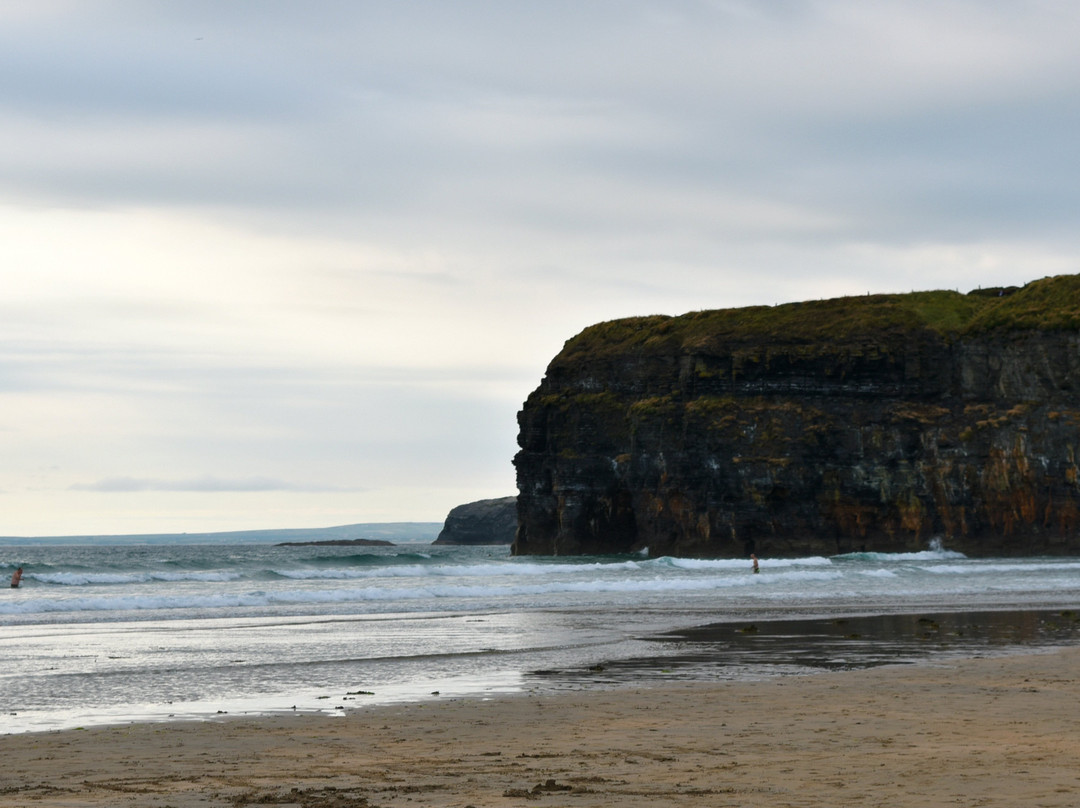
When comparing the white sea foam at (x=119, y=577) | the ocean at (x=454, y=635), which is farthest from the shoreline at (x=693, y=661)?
the white sea foam at (x=119, y=577)

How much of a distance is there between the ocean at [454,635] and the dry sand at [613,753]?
66.3 inches

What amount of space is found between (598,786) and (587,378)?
7269cm

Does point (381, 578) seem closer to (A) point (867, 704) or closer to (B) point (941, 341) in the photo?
(A) point (867, 704)

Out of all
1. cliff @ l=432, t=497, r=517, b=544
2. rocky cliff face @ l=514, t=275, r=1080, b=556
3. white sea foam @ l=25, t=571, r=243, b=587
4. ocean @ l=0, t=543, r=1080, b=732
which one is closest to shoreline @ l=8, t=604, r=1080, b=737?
ocean @ l=0, t=543, r=1080, b=732

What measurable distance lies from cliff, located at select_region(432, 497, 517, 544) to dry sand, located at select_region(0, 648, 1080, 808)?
138 meters

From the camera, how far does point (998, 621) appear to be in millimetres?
23969

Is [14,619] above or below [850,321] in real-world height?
below

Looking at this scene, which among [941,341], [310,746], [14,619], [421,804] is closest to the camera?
[421,804]

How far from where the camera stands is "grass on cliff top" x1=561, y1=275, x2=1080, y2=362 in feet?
238

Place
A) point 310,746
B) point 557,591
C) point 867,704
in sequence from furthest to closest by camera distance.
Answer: point 557,591 → point 867,704 → point 310,746

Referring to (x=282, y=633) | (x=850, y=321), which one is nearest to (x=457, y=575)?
(x=282, y=633)

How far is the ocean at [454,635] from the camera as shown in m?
14.3

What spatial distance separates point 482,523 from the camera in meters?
156

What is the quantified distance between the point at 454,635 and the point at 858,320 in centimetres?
5928
